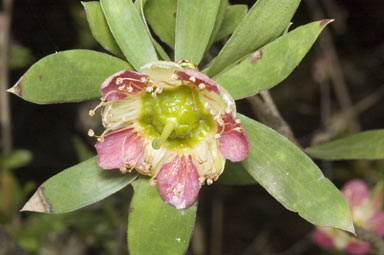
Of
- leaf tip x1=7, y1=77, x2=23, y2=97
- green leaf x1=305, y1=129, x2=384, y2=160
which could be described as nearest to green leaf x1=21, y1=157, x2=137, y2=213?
leaf tip x1=7, y1=77, x2=23, y2=97

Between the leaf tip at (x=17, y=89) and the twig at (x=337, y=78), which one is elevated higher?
the leaf tip at (x=17, y=89)

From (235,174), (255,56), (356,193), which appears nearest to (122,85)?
(255,56)

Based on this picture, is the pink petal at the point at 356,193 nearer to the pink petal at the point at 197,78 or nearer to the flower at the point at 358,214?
the flower at the point at 358,214

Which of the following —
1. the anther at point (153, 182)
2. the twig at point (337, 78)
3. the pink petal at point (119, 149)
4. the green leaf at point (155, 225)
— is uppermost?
the pink petal at point (119, 149)

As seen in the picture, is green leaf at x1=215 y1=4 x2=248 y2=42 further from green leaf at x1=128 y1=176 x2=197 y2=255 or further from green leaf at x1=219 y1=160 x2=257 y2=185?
green leaf at x1=128 y1=176 x2=197 y2=255

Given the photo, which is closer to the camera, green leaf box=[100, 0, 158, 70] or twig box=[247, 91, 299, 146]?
green leaf box=[100, 0, 158, 70]

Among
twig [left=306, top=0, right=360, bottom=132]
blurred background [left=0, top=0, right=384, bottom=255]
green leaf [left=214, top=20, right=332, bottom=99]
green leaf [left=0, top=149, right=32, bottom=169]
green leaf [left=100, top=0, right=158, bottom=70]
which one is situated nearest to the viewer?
green leaf [left=214, top=20, right=332, bottom=99]

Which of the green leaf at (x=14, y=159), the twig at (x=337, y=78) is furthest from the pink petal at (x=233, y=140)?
the twig at (x=337, y=78)
